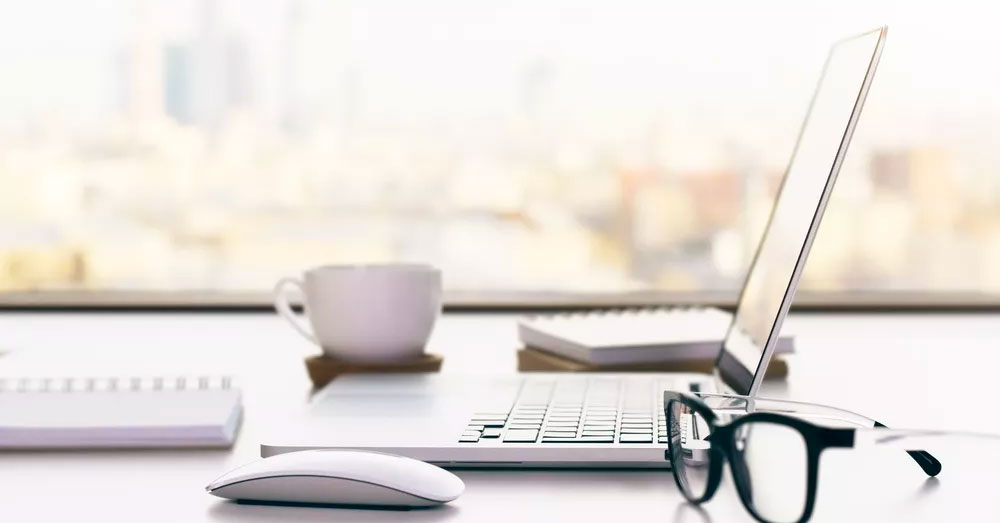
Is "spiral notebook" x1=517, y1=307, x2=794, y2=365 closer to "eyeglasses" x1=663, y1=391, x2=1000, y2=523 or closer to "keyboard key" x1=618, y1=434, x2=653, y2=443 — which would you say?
"keyboard key" x1=618, y1=434, x2=653, y2=443

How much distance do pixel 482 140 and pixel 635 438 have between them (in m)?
1.57

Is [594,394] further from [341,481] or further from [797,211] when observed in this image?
[341,481]

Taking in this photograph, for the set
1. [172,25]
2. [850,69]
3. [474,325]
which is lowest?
[474,325]

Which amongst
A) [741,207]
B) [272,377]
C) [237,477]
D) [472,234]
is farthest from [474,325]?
[237,477]

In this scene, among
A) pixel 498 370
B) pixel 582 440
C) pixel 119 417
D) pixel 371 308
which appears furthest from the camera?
pixel 498 370

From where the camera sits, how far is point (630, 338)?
1.10 meters

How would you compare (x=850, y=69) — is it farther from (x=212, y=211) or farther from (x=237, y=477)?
(x=212, y=211)

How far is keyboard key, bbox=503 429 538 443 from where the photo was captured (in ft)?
2.31

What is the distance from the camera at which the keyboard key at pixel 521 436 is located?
0.70 metres

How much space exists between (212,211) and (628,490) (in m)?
1.74

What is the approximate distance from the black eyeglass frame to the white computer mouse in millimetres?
126

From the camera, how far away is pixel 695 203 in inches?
88.4

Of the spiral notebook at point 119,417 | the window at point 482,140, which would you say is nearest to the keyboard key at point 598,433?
the spiral notebook at point 119,417

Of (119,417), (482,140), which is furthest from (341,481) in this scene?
(482,140)
